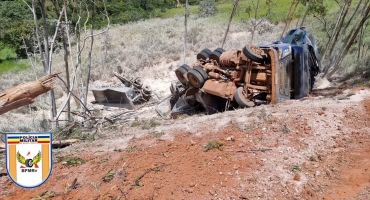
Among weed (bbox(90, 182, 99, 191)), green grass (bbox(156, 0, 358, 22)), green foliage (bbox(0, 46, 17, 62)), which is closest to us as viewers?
weed (bbox(90, 182, 99, 191))

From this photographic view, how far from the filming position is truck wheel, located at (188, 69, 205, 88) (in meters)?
8.19

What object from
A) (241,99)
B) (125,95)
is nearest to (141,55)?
(125,95)

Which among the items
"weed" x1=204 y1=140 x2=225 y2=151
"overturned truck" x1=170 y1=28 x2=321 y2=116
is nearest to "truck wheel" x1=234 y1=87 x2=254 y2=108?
"overturned truck" x1=170 y1=28 x2=321 y2=116

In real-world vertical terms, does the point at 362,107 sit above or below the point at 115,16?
below

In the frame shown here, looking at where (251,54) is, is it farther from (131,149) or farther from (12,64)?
(12,64)

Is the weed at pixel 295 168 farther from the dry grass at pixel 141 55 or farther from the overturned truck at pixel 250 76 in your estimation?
the dry grass at pixel 141 55

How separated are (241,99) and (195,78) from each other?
136cm

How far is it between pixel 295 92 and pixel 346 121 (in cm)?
263

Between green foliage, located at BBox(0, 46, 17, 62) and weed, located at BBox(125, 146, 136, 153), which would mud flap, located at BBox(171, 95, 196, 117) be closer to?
weed, located at BBox(125, 146, 136, 153)

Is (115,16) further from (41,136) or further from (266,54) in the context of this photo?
(41,136)

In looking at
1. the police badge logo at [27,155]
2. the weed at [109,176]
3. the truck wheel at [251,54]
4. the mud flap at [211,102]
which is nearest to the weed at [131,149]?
the weed at [109,176]

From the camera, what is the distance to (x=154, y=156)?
184 inches

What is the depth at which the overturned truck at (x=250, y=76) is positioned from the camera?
24.3 feet

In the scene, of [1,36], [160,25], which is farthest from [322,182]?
[1,36]
